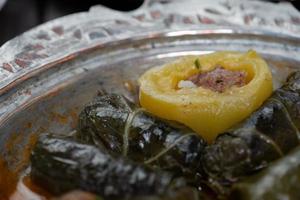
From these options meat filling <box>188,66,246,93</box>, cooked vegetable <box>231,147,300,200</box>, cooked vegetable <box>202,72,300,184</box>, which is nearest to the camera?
cooked vegetable <box>231,147,300,200</box>

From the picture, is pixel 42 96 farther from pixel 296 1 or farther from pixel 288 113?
pixel 296 1

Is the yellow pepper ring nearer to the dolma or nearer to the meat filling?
the meat filling

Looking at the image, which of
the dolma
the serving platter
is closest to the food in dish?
the dolma

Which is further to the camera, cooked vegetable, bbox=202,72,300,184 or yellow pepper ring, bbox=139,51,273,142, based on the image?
yellow pepper ring, bbox=139,51,273,142

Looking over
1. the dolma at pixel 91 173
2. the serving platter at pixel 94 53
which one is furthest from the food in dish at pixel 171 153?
the serving platter at pixel 94 53

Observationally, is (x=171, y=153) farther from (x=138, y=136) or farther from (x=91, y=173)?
(x=91, y=173)
